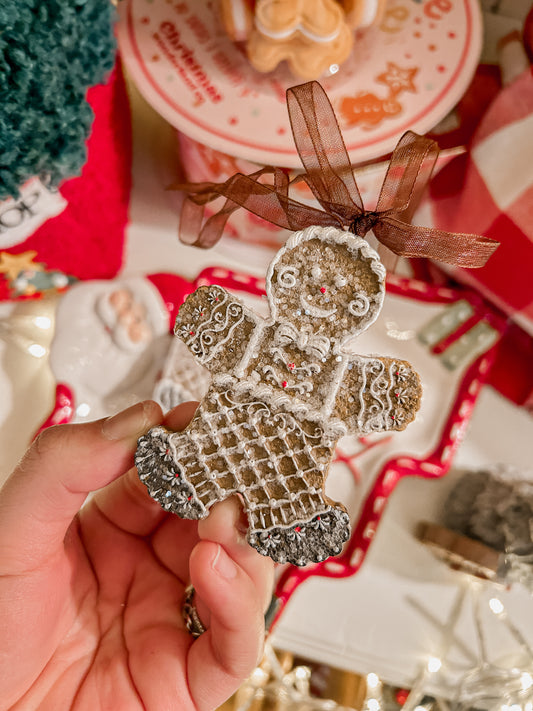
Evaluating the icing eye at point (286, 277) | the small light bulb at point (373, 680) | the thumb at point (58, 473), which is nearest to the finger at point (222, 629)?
the thumb at point (58, 473)

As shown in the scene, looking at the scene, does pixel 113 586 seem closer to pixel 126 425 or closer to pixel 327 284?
pixel 126 425

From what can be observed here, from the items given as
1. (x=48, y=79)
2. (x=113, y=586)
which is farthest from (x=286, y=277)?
(x=113, y=586)

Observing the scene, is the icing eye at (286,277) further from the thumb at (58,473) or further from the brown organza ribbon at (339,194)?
the thumb at (58,473)

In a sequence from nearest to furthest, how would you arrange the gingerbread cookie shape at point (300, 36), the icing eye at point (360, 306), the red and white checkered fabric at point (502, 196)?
the icing eye at point (360, 306) < the gingerbread cookie shape at point (300, 36) < the red and white checkered fabric at point (502, 196)

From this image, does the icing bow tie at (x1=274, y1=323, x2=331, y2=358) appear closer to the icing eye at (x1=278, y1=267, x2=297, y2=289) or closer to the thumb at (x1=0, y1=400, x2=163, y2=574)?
the icing eye at (x1=278, y1=267, x2=297, y2=289)

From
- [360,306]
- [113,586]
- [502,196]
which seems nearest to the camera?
[360,306]

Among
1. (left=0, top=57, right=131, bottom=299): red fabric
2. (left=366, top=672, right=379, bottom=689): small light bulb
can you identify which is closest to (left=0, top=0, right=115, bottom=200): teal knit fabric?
(left=0, top=57, right=131, bottom=299): red fabric
